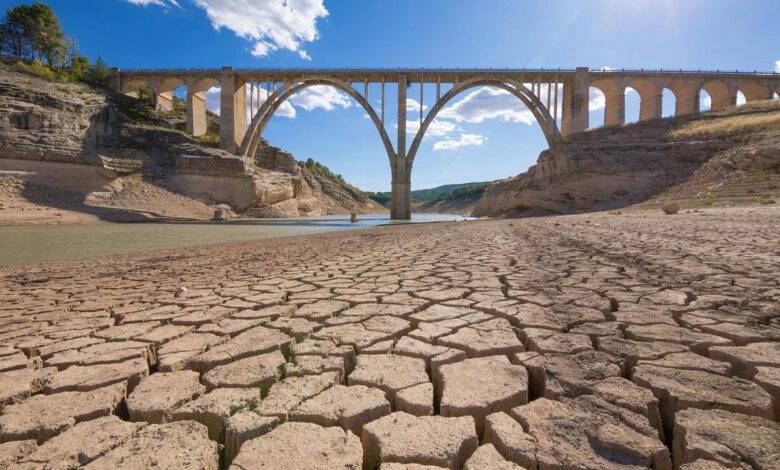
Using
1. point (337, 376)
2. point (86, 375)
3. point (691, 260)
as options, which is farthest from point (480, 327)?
point (691, 260)

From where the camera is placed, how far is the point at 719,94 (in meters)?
26.0

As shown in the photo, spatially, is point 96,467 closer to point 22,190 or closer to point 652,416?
point 652,416

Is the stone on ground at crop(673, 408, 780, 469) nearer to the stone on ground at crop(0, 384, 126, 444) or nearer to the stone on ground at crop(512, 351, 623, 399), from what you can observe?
the stone on ground at crop(512, 351, 623, 399)

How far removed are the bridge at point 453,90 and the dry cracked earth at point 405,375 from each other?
73.6 ft

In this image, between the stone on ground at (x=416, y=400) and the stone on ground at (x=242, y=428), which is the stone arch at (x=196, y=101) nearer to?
the stone on ground at (x=242, y=428)

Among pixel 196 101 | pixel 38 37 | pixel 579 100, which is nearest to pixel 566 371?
pixel 579 100

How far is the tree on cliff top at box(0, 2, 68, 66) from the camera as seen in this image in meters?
30.7

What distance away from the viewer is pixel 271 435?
3.52ft

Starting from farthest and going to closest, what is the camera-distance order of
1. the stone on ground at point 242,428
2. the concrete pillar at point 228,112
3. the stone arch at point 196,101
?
the stone arch at point 196,101, the concrete pillar at point 228,112, the stone on ground at point 242,428

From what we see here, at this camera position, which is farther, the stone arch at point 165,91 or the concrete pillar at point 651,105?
the stone arch at point 165,91

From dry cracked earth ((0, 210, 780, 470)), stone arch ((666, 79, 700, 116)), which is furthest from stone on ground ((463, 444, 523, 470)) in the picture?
stone arch ((666, 79, 700, 116))

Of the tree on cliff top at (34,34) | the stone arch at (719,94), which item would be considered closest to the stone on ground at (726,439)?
the stone arch at (719,94)

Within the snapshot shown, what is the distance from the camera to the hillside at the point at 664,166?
12.9 m

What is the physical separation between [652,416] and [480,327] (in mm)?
899
